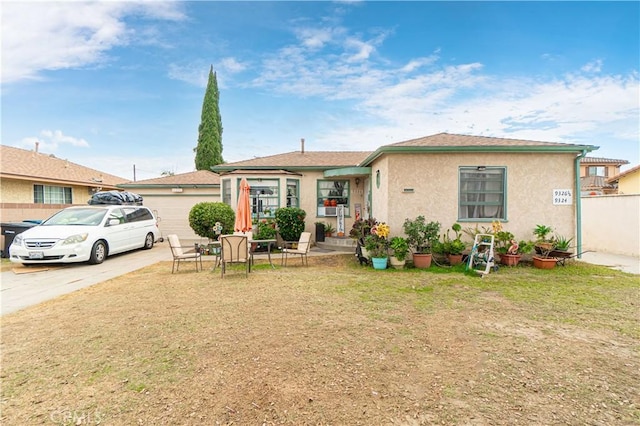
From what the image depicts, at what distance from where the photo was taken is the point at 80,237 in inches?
340

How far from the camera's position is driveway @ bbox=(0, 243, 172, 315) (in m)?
5.80

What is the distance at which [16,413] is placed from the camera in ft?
7.92

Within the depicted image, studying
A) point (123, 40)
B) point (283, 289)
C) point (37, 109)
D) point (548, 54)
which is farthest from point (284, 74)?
point (37, 109)

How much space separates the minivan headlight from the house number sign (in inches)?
523

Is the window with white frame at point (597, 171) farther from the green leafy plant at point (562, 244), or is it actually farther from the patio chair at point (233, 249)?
the patio chair at point (233, 249)

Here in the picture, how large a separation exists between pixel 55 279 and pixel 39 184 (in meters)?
10.8

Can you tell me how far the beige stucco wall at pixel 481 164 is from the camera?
873 cm

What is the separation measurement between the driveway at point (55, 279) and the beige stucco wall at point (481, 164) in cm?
752

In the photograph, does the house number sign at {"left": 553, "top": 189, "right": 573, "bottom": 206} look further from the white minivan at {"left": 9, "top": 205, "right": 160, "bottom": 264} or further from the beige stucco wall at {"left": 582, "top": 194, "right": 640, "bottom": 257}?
the white minivan at {"left": 9, "top": 205, "right": 160, "bottom": 264}

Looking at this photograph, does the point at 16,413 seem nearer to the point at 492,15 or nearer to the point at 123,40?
the point at 123,40

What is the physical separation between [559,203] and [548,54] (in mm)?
6381

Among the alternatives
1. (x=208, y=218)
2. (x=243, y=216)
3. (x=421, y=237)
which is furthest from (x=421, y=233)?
(x=208, y=218)

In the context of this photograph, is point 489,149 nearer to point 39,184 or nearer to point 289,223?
point 289,223

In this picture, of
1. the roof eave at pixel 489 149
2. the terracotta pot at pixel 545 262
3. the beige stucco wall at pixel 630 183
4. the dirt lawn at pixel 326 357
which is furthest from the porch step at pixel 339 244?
the beige stucco wall at pixel 630 183
